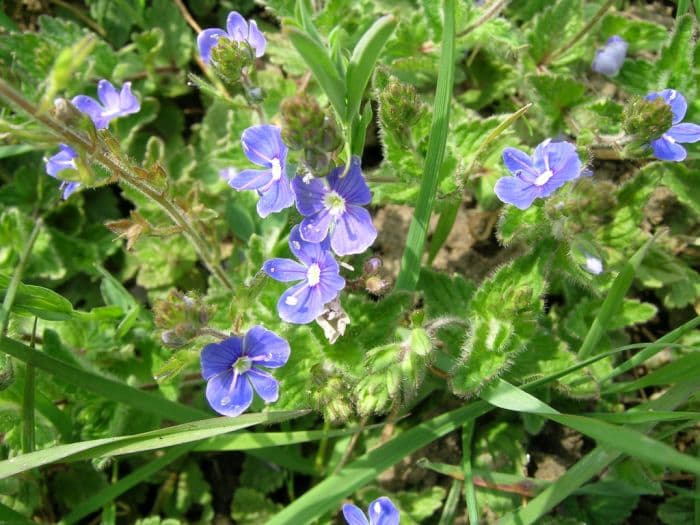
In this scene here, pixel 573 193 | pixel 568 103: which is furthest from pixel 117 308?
pixel 568 103

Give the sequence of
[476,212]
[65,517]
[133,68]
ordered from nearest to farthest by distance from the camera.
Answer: [65,517]
[476,212]
[133,68]

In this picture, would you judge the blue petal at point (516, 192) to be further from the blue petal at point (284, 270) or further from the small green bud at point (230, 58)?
the small green bud at point (230, 58)


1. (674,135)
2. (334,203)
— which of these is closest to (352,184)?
(334,203)

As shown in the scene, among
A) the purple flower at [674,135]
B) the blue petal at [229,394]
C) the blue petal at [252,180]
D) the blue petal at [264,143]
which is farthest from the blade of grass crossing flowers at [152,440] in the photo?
the purple flower at [674,135]

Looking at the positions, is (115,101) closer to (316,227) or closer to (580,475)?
(316,227)

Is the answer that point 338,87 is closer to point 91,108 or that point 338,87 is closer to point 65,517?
point 91,108

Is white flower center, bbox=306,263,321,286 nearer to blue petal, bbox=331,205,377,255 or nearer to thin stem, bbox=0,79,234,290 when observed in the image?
blue petal, bbox=331,205,377,255
